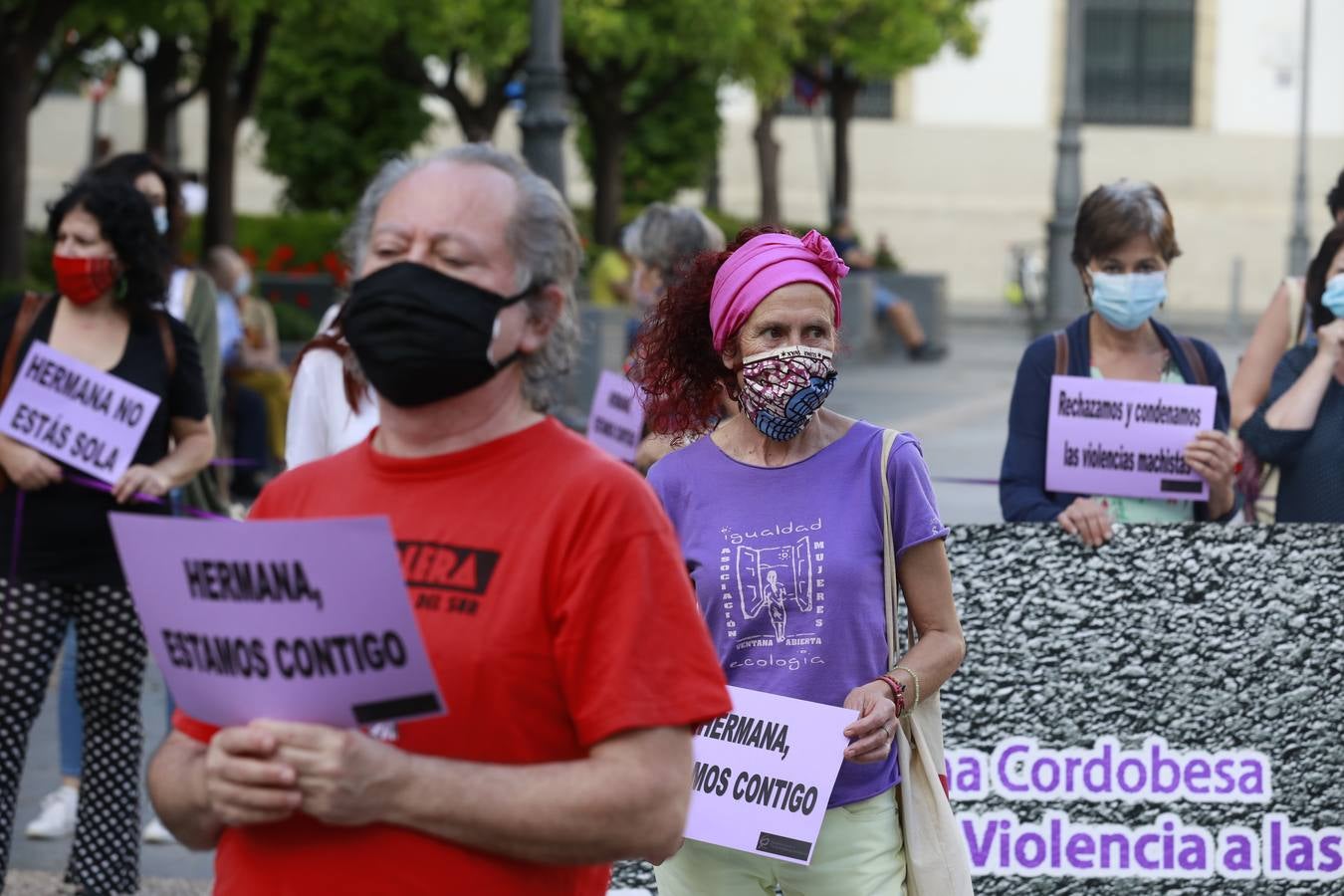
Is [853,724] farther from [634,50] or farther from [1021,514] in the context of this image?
[634,50]

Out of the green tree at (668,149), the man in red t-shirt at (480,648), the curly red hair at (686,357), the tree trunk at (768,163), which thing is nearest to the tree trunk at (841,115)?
the tree trunk at (768,163)

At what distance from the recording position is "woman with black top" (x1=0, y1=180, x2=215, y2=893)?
5.41 m

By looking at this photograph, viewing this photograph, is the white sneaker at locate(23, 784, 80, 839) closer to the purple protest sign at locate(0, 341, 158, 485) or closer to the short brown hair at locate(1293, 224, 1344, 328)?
the purple protest sign at locate(0, 341, 158, 485)

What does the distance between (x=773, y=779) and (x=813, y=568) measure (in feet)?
1.19

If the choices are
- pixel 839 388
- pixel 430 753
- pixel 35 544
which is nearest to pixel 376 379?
pixel 430 753

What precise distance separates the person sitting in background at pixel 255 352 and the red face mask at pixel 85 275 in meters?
7.88

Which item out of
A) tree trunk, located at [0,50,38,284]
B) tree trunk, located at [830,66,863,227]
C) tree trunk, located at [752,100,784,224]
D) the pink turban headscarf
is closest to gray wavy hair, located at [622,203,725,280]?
the pink turban headscarf

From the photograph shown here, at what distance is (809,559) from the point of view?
3.55 meters

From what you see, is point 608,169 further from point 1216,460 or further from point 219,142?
point 1216,460

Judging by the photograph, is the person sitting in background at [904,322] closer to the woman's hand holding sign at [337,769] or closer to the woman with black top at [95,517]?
the woman with black top at [95,517]

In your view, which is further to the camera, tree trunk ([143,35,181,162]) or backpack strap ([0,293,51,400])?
tree trunk ([143,35,181,162])

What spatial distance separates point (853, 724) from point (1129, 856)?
1.57 metres

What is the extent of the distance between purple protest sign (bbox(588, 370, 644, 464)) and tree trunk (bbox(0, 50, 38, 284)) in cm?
1157

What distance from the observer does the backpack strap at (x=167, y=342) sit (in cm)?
565
